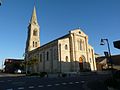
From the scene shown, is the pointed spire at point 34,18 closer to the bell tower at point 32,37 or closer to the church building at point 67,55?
the bell tower at point 32,37

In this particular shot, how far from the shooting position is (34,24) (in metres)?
83.2

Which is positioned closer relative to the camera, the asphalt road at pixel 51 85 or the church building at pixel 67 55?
the asphalt road at pixel 51 85

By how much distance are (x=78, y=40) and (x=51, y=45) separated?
29.4ft

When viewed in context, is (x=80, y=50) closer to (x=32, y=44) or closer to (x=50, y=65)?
(x=50, y=65)

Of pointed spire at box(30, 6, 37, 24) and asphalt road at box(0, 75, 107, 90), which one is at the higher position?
pointed spire at box(30, 6, 37, 24)

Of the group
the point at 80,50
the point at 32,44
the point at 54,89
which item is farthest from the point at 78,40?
the point at 54,89

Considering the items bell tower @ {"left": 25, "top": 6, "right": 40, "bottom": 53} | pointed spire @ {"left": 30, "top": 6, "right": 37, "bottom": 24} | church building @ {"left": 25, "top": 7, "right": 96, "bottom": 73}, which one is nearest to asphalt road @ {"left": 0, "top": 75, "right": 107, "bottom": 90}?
church building @ {"left": 25, "top": 7, "right": 96, "bottom": 73}

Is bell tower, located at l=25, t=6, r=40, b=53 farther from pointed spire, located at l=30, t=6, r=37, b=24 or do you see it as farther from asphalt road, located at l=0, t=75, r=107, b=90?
asphalt road, located at l=0, t=75, r=107, b=90

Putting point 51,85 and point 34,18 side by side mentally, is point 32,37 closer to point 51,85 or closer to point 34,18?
point 34,18

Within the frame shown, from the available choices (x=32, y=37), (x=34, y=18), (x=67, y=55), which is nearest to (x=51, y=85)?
(x=67, y=55)

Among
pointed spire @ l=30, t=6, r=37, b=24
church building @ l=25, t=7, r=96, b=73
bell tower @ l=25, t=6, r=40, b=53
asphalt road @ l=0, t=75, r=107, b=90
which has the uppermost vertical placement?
pointed spire @ l=30, t=6, r=37, b=24

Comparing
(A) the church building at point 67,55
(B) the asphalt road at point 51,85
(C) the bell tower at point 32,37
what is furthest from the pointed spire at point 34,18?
(B) the asphalt road at point 51,85

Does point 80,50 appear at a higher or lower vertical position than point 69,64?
higher

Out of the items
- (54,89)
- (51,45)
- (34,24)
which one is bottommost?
(54,89)
